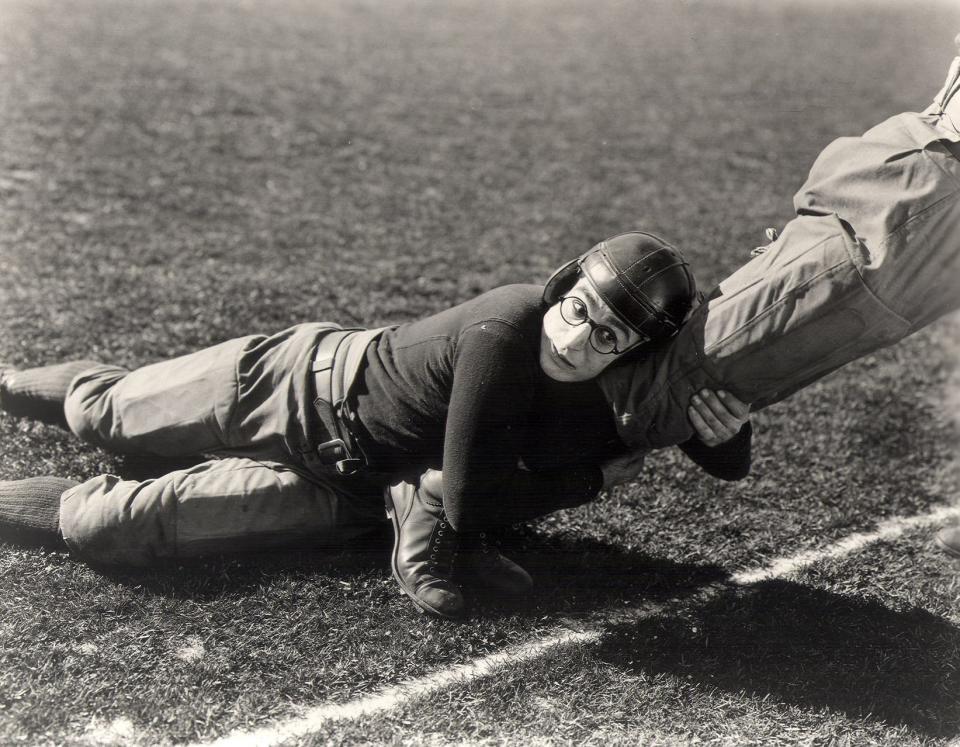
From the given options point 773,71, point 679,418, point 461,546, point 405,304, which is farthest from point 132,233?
point 773,71

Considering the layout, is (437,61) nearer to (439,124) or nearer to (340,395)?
(439,124)

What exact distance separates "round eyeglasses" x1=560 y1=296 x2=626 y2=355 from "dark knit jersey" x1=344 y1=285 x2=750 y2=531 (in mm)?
124

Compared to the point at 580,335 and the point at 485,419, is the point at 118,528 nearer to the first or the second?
the point at 485,419

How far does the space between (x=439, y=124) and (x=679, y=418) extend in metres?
7.87

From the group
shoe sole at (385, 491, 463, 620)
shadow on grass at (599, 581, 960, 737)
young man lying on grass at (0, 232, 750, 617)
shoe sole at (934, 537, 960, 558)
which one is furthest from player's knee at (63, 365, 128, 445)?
shoe sole at (934, 537, 960, 558)

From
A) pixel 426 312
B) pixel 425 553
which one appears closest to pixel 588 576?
pixel 425 553

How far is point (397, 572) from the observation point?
4000mm

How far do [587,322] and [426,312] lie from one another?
3230 millimetres

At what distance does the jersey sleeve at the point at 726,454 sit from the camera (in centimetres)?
394

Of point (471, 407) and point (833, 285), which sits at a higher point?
point (833, 285)

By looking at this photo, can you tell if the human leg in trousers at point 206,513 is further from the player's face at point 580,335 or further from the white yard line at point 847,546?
the white yard line at point 847,546

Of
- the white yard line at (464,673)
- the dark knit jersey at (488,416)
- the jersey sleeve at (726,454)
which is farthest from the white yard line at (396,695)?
the jersey sleeve at (726,454)

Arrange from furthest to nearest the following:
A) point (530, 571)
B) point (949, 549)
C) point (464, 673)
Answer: point (949, 549), point (530, 571), point (464, 673)

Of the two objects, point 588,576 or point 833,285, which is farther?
point 588,576
